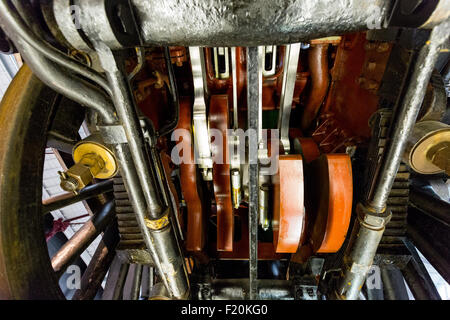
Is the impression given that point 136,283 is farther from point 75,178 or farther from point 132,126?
point 132,126

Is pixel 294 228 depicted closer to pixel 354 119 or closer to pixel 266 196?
pixel 266 196

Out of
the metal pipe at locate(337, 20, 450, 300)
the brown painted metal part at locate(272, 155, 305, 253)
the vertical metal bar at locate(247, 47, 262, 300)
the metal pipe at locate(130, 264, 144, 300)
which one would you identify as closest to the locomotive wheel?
the vertical metal bar at locate(247, 47, 262, 300)

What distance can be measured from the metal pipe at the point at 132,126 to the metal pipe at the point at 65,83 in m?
0.05

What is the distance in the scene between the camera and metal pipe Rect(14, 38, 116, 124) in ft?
1.75

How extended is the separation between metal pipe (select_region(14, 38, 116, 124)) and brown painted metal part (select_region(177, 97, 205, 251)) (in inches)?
22.7

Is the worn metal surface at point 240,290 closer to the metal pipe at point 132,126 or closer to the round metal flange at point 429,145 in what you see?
the metal pipe at point 132,126

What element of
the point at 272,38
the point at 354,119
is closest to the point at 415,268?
the point at 354,119

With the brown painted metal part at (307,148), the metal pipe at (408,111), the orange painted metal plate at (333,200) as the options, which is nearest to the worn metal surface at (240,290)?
the orange painted metal plate at (333,200)

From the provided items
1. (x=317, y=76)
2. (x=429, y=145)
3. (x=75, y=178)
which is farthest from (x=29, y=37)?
(x=317, y=76)

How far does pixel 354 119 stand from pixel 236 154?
30.4 inches

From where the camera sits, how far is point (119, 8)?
0.48 m

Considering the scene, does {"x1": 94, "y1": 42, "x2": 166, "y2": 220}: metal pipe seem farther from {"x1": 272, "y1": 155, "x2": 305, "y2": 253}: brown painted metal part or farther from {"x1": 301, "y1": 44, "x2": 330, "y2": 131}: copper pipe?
{"x1": 301, "y1": 44, "x2": 330, "y2": 131}: copper pipe

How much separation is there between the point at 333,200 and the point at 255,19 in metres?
0.89

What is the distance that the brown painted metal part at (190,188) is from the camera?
3.95 ft
